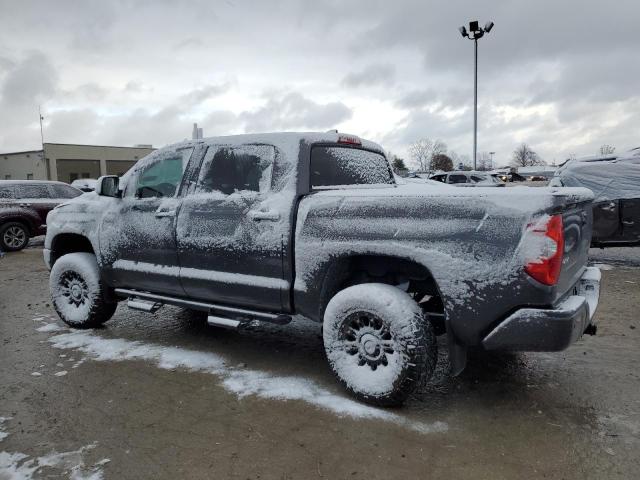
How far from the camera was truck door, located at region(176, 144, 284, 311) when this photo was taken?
12.5 feet

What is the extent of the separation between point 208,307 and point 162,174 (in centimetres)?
131

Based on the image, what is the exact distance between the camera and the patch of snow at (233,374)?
3375mm

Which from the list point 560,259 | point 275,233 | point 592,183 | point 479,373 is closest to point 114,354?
point 275,233

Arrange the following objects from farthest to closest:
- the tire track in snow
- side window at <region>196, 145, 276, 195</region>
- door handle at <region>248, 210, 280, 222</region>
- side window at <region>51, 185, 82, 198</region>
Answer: side window at <region>51, 185, 82, 198</region> → side window at <region>196, 145, 276, 195</region> → door handle at <region>248, 210, 280, 222</region> → the tire track in snow

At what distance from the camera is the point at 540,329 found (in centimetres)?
289

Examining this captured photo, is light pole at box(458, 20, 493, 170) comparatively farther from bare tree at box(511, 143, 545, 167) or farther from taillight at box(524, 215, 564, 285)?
bare tree at box(511, 143, 545, 167)

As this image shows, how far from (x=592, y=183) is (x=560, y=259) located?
587cm

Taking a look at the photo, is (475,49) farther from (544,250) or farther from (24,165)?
(24,165)

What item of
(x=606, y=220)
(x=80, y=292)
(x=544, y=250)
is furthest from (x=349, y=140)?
(x=606, y=220)

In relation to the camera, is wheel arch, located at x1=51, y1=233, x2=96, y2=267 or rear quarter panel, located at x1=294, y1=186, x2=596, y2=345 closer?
rear quarter panel, located at x1=294, y1=186, x2=596, y2=345

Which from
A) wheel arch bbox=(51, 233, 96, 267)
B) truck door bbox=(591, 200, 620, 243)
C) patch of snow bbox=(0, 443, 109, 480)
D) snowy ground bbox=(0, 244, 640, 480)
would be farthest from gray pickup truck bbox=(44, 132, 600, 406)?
truck door bbox=(591, 200, 620, 243)

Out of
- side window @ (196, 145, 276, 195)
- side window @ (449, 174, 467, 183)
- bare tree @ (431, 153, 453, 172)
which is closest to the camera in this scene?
side window @ (196, 145, 276, 195)

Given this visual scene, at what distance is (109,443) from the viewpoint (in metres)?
3.03

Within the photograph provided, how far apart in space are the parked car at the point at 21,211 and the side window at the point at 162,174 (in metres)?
8.69
